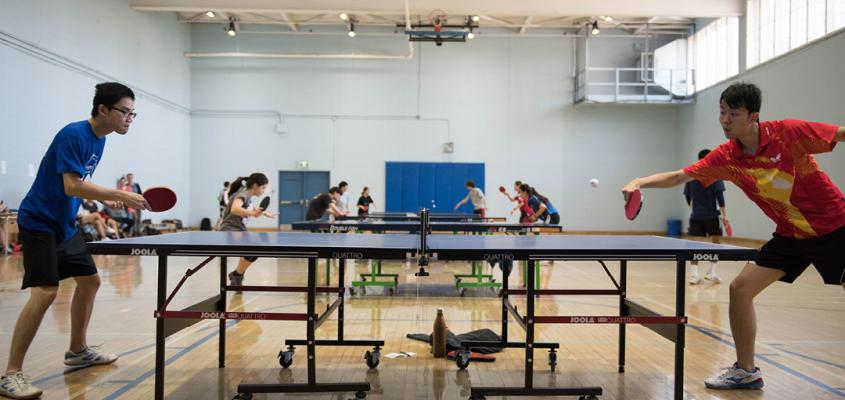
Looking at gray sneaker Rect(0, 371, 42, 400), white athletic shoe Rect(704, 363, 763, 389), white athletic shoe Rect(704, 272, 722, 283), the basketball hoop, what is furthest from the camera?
the basketball hoop

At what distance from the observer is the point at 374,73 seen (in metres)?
18.5

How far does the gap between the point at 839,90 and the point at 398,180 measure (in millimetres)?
11624

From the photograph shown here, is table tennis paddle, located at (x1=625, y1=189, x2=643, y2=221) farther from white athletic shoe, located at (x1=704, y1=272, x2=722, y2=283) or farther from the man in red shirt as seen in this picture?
white athletic shoe, located at (x1=704, y1=272, x2=722, y2=283)

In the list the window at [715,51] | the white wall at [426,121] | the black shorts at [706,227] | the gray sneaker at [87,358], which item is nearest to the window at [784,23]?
the window at [715,51]

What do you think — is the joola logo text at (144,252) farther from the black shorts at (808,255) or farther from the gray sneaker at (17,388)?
the black shorts at (808,255)

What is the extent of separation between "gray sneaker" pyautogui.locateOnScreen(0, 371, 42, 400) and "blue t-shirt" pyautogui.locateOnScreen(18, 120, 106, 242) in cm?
75

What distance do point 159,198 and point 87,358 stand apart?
1308mm

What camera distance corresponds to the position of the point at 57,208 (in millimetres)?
3131

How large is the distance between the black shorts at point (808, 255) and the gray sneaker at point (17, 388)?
3.95 metres

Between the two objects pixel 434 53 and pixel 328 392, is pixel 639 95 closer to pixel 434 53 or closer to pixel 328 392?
pixel 434 53

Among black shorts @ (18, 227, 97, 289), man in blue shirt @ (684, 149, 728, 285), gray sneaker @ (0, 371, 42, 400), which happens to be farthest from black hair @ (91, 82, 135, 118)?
man in blue shirt @ (684, 149, 728, 285)

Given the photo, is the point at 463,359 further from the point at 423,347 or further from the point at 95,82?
the point at 95,82

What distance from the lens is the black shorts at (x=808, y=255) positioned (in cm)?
303

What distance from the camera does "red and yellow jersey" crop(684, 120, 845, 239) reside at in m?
2.99
